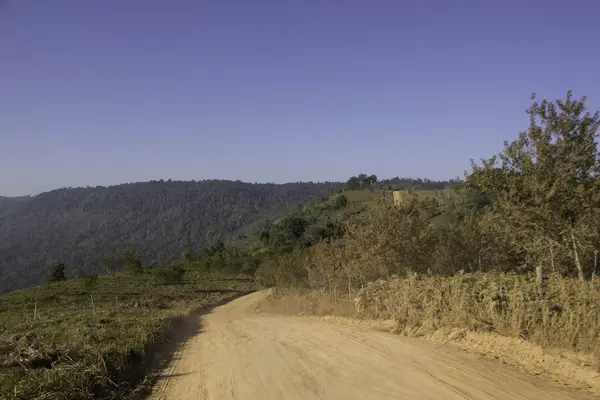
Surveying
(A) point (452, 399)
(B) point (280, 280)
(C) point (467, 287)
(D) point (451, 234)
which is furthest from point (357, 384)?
(B) point (280, 280)

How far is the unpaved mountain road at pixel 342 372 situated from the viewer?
24.0 feet

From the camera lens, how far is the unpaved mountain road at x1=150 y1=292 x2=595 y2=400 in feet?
24.0

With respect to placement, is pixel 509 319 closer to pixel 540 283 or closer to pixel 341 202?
pixel 540 283

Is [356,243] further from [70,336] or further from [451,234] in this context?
[70,336]

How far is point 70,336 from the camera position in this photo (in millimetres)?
14102

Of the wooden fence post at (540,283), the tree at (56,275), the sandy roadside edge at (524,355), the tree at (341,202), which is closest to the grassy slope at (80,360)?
the sandy roadside edge at (524,355)

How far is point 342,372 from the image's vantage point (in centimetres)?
888

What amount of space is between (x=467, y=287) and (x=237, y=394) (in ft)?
18.6

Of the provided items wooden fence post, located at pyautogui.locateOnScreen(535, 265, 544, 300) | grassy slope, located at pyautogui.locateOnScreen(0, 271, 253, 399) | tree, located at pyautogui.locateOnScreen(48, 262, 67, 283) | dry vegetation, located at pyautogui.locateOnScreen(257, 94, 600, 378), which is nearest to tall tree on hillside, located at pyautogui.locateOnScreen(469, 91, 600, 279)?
dry vegetation, located at pyautogui.locateOnScreen(257, 94, 600, 378)

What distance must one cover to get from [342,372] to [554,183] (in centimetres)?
670

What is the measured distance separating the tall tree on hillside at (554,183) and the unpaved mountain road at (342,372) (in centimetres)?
429

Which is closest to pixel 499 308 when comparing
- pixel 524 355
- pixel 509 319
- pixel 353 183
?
pixel 509 319

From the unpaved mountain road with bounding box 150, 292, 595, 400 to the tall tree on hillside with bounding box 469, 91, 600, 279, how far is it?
429 cm

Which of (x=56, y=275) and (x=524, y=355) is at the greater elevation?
(x=524, y=355)
